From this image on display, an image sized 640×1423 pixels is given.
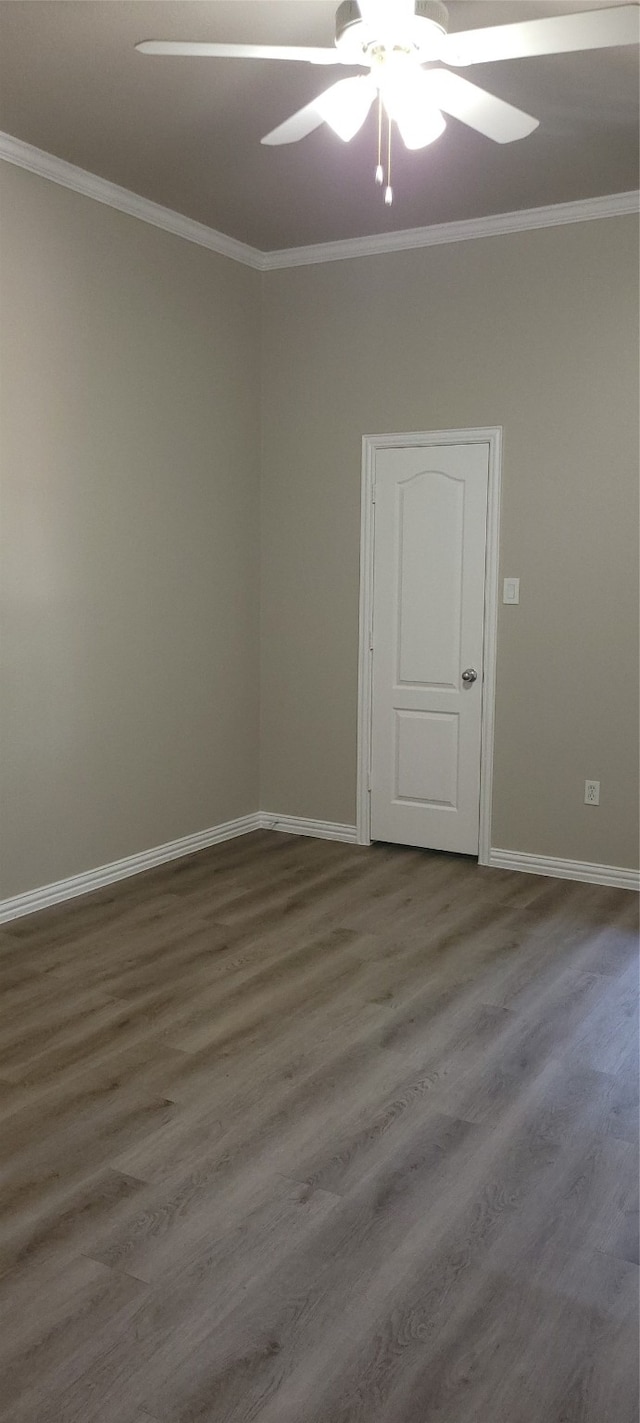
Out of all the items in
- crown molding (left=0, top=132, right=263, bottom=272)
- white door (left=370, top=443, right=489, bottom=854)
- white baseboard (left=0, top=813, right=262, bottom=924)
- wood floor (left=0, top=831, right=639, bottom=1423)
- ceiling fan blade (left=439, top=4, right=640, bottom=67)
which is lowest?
wood floor (left=0, top=831, right=639, bottom=1423)

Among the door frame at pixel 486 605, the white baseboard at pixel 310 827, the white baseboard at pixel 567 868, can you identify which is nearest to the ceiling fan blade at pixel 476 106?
the door frame at pixel 486 605

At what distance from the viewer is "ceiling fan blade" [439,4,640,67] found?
221 cm

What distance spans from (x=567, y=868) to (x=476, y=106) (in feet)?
10.6

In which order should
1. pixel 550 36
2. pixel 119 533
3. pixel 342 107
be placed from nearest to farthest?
pixel 550 36, pixel 342 107, pixel 119 533

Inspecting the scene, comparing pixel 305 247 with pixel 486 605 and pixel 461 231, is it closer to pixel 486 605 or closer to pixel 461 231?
pixel 461 231

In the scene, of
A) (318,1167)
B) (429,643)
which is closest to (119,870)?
(429,643)

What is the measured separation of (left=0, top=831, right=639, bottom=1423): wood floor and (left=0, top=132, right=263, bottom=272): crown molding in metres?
2.87

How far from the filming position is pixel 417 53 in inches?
104

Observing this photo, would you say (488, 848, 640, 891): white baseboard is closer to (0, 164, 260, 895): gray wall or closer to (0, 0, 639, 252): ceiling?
(0, 164, 260, 895): gray wall

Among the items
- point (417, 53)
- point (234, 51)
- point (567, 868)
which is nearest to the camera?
point (234, 51)

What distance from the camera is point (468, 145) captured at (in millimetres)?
3994

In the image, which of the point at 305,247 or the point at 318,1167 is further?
the point at 305,247

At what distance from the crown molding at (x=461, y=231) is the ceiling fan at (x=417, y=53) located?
6.23ft

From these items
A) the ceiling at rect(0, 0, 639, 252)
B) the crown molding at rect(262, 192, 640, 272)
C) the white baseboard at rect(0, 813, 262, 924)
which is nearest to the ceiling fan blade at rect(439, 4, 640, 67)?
the ceiling at rect(0, 0, 639, 252)
